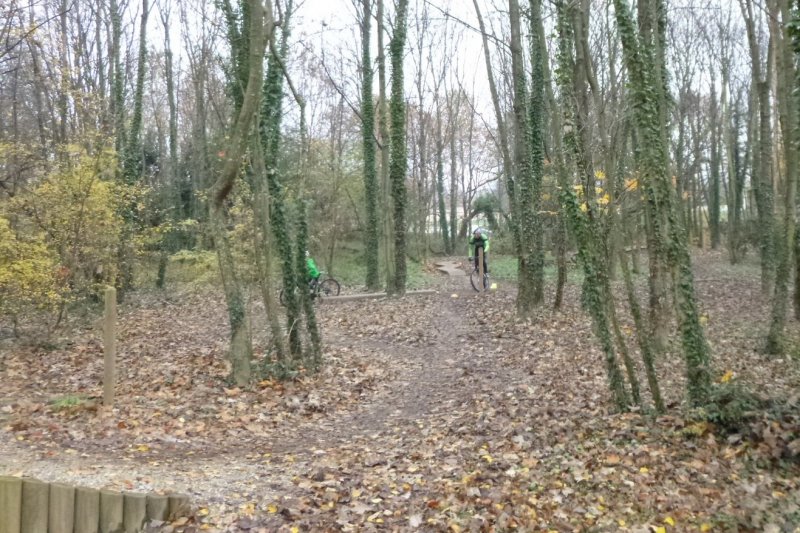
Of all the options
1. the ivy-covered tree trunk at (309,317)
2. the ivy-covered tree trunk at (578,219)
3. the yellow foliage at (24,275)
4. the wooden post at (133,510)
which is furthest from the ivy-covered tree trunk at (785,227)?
the yellow foliage at (24,275)

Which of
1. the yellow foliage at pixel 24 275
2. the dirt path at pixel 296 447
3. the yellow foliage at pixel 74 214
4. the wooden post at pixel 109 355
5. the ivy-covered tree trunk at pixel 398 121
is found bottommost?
the dirt path at pixel 296 447

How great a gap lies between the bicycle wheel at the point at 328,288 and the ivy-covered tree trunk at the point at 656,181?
13.4 meters

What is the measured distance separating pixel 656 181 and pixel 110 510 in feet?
19.6

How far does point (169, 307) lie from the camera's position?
1881 centimetres

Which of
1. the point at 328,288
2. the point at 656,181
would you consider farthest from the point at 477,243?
the point at 656,181

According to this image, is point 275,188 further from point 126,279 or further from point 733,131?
point 733,131

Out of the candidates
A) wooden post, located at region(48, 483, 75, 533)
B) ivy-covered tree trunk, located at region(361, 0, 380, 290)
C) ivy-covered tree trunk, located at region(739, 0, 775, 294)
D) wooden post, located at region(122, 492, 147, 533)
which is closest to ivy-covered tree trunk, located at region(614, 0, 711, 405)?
wooden post, located at region(122, 492, 147, 533)

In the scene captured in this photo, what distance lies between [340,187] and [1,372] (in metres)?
17.4

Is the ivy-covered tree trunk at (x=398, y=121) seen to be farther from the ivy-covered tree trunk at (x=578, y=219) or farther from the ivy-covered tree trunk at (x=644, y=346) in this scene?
the ivy-covered tree trunk at (x=644, y=346)

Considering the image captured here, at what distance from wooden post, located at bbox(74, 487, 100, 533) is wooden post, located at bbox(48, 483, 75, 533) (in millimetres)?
38

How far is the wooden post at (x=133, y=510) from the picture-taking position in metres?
5.25

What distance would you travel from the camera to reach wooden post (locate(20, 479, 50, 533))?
517cm

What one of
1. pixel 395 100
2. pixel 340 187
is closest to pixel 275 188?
pixel 395 100

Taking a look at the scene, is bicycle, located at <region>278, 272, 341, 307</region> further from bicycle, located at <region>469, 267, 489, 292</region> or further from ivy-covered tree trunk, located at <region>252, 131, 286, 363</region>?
ivy-covered tree trunk, located at <region>252, 131, 286, 363</region>
